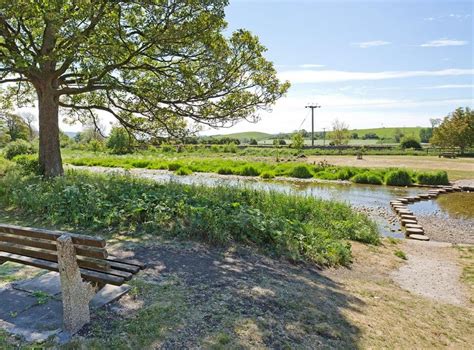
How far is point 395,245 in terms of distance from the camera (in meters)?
9.00

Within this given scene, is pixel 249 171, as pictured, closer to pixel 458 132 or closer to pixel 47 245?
pixel 47 245

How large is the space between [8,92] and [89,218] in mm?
10185

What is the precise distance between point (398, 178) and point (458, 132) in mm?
27014

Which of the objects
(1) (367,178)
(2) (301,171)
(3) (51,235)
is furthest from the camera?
(2) (301,171)

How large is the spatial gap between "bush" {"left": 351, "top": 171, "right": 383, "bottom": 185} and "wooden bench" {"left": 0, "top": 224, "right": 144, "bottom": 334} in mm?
20482

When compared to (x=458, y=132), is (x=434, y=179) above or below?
below

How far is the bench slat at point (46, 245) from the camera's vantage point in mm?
3092

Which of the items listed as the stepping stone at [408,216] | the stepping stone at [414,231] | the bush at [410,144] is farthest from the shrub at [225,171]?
the bush at [410,144]

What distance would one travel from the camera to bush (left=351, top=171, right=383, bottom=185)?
21953 millimetres

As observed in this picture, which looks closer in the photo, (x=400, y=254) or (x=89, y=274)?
(x=89, y=274)

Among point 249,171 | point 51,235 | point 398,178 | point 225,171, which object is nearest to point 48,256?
point 51,235

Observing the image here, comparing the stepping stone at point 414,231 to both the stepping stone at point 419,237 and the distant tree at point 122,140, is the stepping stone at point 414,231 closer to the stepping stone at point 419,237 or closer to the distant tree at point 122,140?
the stepping stone at point 419,237

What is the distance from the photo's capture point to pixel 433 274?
6.80 meters

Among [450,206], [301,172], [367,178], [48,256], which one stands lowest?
[450,206]
